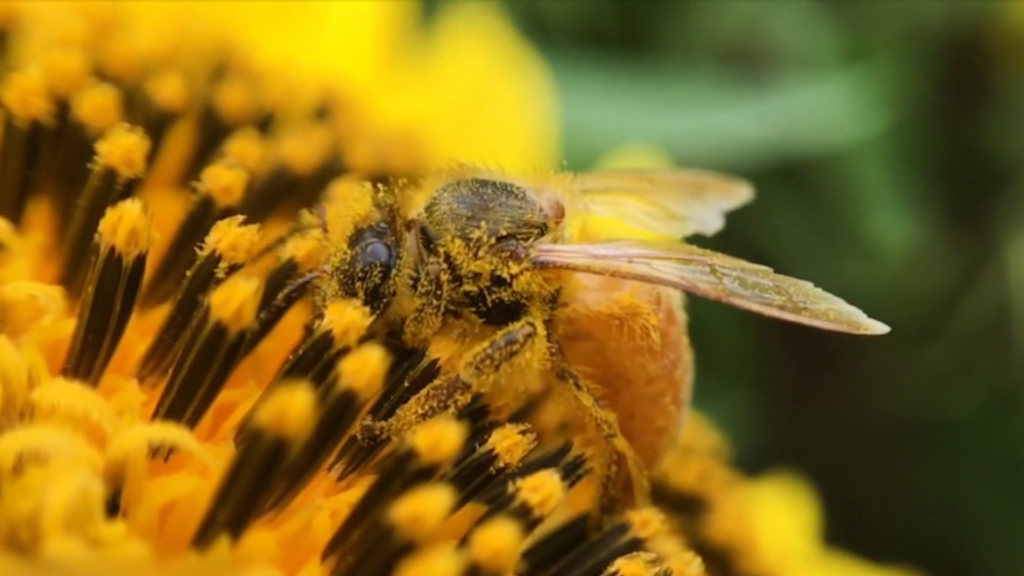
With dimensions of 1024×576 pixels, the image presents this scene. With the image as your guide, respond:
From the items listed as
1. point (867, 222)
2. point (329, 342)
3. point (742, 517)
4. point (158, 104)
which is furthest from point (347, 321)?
point (867, 222)

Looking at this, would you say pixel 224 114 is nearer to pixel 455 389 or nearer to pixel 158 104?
pixel 158 104

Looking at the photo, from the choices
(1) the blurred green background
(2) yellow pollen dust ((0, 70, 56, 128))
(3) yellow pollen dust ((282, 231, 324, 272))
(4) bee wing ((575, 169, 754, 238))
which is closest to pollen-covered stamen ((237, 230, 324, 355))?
(3) yellow pollen dust ((282, 231, 324, 272))

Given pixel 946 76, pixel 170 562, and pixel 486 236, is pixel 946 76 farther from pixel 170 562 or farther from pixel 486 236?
pixel 170 562

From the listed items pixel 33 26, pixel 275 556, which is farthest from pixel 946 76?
pixel 275 556

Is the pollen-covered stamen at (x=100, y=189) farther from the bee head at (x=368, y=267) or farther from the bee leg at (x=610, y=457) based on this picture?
the bee leg at (x=610, y=457)

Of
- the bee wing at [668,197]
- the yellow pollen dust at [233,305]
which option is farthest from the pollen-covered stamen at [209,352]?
the bee wing at [668,197]
